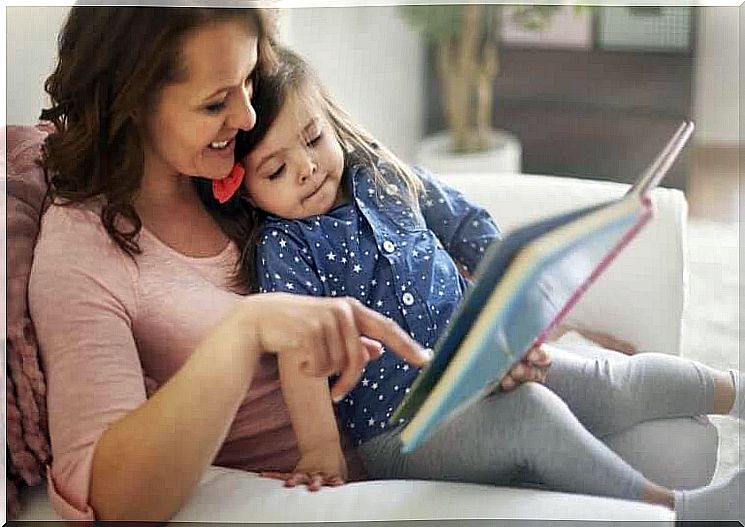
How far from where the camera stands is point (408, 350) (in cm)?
85

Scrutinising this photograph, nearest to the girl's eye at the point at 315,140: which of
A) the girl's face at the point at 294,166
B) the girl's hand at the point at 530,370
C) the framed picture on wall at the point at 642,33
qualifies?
the girl's face at the point at 294,166

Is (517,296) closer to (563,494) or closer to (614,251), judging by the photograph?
(614,251)

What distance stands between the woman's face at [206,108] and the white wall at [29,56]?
10 cm

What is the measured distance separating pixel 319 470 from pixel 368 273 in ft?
0.49

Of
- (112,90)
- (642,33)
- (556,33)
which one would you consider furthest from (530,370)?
(556,33)

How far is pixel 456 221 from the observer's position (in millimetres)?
972

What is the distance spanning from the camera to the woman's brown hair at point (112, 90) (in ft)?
2.69

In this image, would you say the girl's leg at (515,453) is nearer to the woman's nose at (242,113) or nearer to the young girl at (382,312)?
the young girl at (382,312)

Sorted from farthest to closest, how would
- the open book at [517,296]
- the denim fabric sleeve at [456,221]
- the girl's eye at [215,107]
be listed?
the denim fabric sleeve at [456,221], the girl's eye at [215,107], the open book at [517,296]

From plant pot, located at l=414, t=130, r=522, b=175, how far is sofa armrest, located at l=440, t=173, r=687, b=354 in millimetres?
761

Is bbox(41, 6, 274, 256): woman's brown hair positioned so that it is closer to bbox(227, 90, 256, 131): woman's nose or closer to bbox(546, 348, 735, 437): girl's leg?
bbox(227, 90, 256, 131): woman's nose

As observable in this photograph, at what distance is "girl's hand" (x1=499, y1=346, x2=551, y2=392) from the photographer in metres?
0.86

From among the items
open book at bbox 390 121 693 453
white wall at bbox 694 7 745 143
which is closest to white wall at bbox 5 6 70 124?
open book at bbox 390 121 693 453

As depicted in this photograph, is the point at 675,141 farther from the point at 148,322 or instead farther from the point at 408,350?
the point at 148,322
